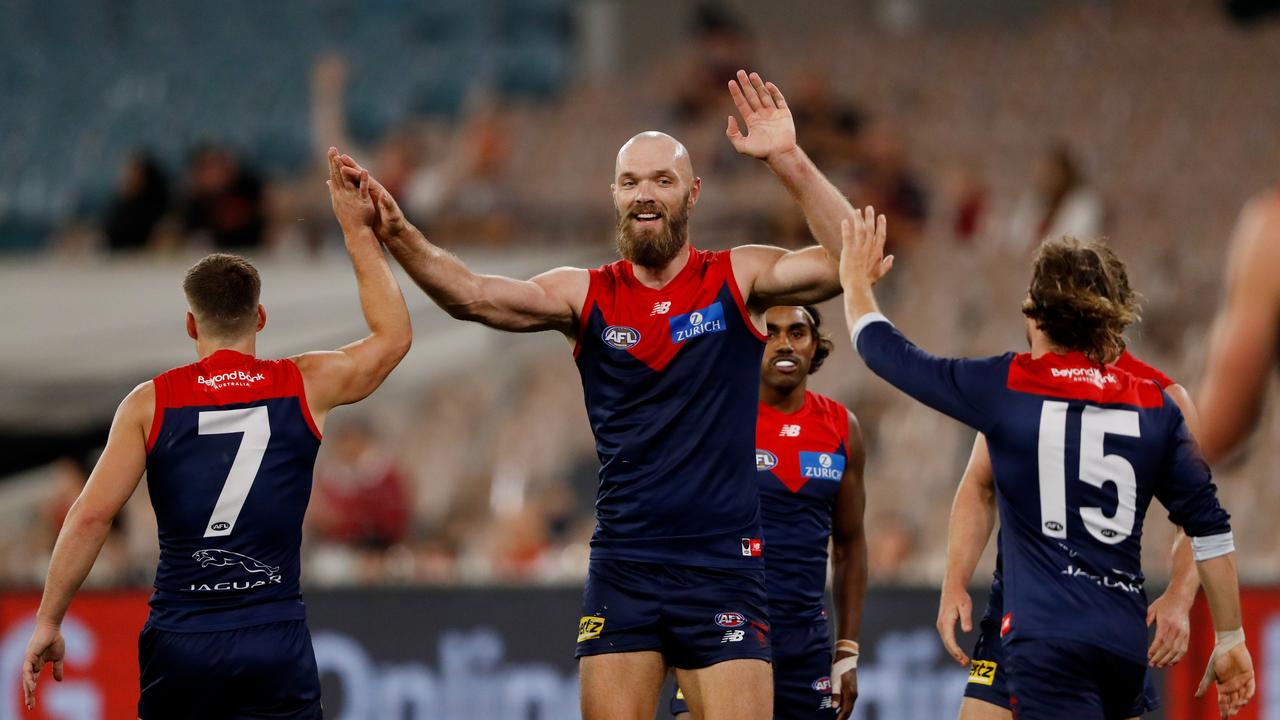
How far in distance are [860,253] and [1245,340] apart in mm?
2289

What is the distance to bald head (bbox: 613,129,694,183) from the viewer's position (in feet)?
17.1

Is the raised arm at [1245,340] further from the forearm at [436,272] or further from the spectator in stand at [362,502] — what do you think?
the spectator in stand at [362,502]

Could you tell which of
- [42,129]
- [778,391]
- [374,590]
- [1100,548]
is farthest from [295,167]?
[1100,548]

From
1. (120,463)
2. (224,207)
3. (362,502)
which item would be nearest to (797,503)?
(120,463)

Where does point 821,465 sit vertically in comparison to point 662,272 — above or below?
below

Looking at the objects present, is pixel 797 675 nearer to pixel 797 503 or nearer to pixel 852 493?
pixel 797 503

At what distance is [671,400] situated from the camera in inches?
203

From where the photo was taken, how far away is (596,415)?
17.3ft

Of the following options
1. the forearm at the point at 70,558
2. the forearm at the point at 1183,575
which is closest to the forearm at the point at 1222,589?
the forearm at the point at 1183,575

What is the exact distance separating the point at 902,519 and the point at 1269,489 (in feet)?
8.88

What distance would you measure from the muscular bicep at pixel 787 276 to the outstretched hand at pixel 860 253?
131mm

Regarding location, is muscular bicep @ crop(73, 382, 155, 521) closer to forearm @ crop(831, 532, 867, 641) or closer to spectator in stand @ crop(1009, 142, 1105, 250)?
forearm @ crop(831, 532, 867, 641)

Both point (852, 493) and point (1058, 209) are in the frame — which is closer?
point (852, 493)

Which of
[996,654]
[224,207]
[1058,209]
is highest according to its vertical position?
[224,207]
